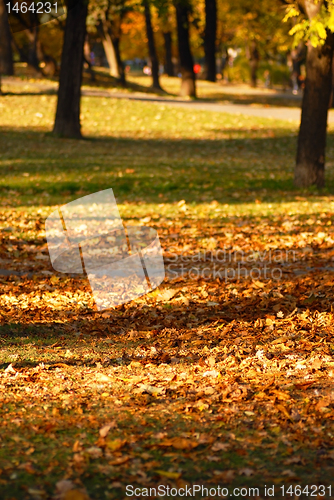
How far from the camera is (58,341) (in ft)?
18.0

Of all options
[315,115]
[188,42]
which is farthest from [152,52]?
[315,115]

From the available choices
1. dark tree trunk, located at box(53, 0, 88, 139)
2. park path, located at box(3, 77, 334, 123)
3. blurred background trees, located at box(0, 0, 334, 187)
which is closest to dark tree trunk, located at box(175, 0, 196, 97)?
blurred background trees, located at box(0, 0, 334, 187)

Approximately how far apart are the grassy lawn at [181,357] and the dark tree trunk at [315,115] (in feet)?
1.44

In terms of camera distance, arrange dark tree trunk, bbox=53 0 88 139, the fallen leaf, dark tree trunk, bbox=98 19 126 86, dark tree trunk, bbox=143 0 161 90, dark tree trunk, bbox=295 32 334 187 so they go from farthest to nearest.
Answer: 1. dark tree trunk, bbox=98 19 126 86
2. dark tree trunk, bbox=143 0 161 90
3. dark tree trunk, bbox=53 0 88 139
4. dark tree trunk, bbox=295 32 334 187
5. the fallen leaf

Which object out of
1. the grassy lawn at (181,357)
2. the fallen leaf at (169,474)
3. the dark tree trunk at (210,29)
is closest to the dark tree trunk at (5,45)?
the dark tree trunk at (210,29)

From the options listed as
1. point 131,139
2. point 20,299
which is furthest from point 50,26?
point 20,299

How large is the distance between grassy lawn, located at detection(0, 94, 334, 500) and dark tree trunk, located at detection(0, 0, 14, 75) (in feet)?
59.5

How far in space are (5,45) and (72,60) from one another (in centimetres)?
1242

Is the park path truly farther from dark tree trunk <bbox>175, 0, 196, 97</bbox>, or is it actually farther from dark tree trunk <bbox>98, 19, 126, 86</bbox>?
dark tree trunk <bbox>98, 19, 126, 86</bbox>

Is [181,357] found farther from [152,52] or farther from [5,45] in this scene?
[152,52]

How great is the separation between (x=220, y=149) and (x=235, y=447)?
1624 centimetres

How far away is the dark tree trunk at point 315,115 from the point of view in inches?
472

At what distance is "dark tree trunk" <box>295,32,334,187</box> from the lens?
39.3 feet

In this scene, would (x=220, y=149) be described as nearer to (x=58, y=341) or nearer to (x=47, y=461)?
(x=58, y=341)
